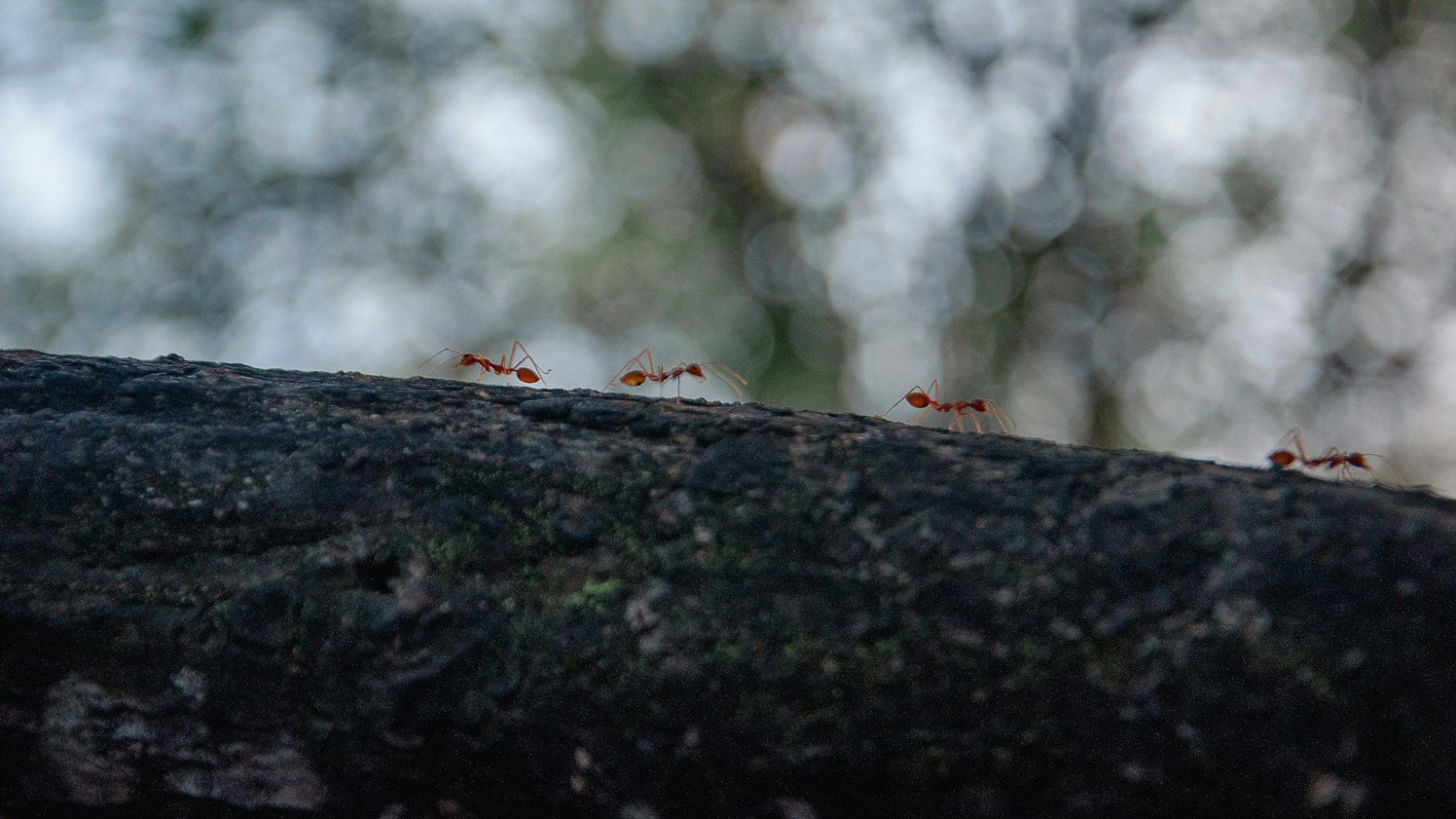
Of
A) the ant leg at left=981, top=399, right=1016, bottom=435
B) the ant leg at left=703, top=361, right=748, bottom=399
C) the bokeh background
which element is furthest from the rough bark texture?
the bokeh background

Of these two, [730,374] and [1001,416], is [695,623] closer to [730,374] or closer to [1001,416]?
[1001,416]

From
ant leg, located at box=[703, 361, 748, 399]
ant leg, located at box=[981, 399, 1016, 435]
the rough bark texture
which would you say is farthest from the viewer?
ant leg, located at box=[703, 361, 748, 399]

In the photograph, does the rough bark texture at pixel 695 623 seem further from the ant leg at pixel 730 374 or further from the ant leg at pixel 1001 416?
the ant leg at pixel 730 374

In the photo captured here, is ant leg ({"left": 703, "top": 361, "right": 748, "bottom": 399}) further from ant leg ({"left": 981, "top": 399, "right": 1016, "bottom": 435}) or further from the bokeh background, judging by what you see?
the bokeh background

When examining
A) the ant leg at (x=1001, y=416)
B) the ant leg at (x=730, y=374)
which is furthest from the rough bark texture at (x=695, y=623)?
the ant leg at (x=730, y=374)

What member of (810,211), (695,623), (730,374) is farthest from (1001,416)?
(810,211)

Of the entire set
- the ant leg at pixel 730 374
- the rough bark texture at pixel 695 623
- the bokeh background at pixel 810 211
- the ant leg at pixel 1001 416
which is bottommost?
the rough bark texture at pixel 695 623
